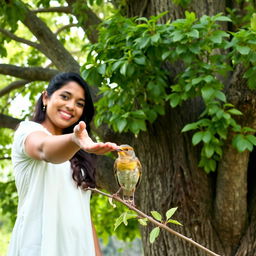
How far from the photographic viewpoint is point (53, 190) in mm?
2045

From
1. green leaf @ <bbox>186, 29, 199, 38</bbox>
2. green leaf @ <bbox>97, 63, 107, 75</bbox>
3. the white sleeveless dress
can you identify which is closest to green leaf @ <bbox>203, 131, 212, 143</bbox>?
green leaf @ <bbox>186, 29, 199, 38</bbox>

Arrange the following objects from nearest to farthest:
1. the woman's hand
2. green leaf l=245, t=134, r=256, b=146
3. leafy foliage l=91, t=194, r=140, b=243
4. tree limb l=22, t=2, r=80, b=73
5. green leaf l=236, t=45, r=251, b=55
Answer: the woman's hand, green leaf l=236, t=45, r=251, b=55, green leaf l=245, t=134, r=256, b=146, tree limb l=22, t=2, r=80, b=73, leafy foliage l=91, t=194, r=140, b=243

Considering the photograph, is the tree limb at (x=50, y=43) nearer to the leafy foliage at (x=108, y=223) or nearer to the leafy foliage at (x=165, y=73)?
the leafy foliage at (x=165, y=73)

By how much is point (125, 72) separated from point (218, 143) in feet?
2.37

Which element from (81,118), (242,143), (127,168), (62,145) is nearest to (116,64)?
(81,118)

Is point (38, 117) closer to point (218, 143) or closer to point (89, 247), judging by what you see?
point (89, 247)

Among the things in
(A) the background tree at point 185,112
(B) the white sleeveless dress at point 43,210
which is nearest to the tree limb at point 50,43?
(A) the background tree at point 185,112

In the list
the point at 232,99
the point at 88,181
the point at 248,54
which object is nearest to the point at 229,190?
the point at 232,99

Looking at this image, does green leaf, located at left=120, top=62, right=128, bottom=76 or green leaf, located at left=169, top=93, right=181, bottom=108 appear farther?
green leaf, located at left=169, top=93, right=181, bottom=108

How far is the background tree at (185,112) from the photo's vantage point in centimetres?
304

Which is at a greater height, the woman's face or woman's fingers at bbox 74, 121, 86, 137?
the woman's face

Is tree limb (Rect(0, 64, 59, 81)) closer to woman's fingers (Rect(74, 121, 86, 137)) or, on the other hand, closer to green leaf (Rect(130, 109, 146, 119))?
green leaf (Rect(130, 109, 146, 119))

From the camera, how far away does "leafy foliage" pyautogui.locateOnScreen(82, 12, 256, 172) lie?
2.98m

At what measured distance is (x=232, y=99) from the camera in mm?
3229
